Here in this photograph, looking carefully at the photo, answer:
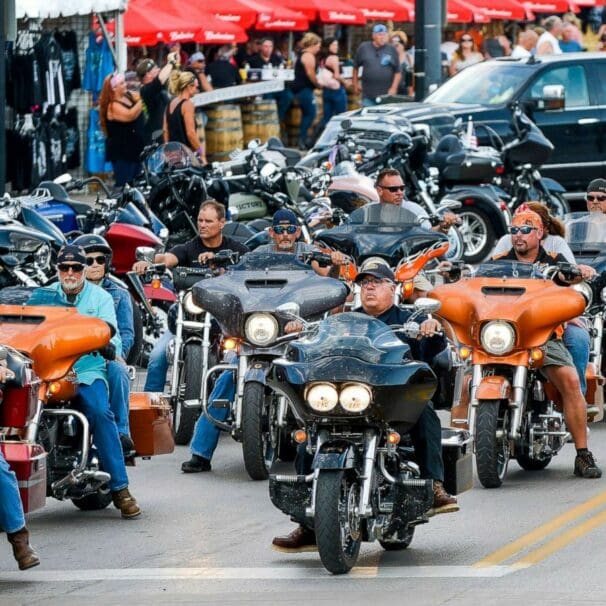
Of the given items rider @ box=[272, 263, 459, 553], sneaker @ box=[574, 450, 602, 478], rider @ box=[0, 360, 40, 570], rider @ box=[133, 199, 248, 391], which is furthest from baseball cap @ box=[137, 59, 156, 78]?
rider @ box=[0, 360, 40, 570]

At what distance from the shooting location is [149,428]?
38.5 feet

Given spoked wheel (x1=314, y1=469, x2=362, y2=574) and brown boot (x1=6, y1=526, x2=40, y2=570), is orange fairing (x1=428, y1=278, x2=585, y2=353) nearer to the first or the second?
spoked wheel (x1=314, y1=469, x2=362, y2=574)

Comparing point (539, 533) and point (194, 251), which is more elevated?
point (194, 251)

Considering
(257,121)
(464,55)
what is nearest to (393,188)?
(257,121)

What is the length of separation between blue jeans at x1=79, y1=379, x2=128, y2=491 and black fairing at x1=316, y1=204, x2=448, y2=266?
3.51 metres

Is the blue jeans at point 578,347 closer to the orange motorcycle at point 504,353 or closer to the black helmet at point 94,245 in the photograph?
the orange motorcycle at point 504,353

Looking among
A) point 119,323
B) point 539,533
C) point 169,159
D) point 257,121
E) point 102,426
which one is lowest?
point 539,533

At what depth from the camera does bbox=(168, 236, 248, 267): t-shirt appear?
47.6 feet

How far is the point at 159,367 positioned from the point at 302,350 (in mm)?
4441

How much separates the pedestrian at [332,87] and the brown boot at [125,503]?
2359 centimetres

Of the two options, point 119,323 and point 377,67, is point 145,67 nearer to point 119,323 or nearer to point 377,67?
point 377,67

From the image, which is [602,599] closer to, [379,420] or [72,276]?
[379,420]

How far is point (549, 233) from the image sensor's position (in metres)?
13.7

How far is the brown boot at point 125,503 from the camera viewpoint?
1134 cm
